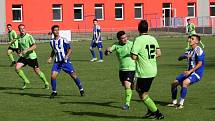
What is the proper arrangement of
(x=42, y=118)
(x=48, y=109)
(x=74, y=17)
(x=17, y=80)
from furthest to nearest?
(x=74, y=17) < (x=17, y=80) < (x=48, y=109) < (x=42, y=118)

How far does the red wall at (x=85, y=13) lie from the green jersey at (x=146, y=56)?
53079 millimetres

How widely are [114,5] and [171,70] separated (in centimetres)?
4661

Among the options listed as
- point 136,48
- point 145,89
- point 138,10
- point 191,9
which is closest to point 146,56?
point 136,48

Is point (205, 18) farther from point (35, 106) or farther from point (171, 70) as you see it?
point (35, 106)

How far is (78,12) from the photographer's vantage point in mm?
68438

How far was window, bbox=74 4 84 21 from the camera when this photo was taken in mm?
68250

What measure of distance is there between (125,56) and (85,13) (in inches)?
2150

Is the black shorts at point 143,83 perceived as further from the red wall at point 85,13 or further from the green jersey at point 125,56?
the red wall at point 85,13

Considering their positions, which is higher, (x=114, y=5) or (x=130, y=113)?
(x=114, y=5)

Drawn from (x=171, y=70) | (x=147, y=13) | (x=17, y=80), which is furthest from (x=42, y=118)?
(x=147, y=13)

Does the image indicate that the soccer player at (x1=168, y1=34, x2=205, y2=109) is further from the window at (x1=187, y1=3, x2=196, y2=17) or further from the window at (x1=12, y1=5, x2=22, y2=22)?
the window at (x1=187, y1=3, x2=196, y2=17)

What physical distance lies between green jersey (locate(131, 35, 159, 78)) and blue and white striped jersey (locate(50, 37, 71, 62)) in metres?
4.62

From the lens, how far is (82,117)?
1305cm

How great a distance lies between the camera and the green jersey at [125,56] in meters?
14.3
